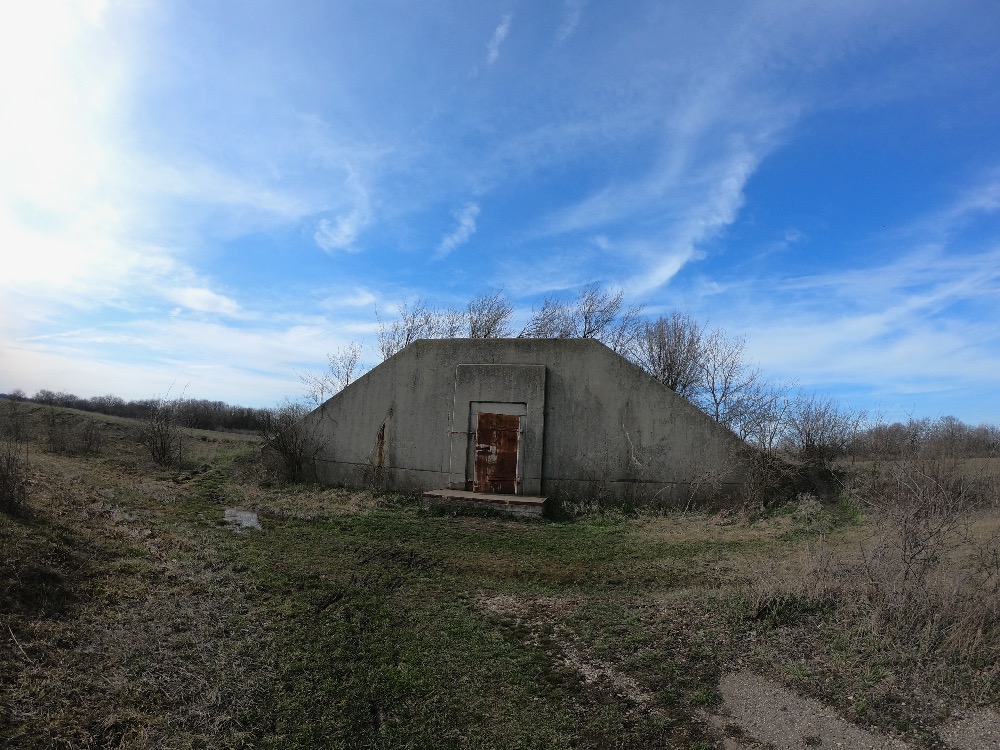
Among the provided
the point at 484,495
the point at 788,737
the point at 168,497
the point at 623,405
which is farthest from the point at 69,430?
the point at 788,737

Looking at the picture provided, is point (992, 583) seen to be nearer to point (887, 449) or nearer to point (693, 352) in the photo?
point (887, 449)

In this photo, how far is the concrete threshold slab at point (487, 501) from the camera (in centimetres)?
1236

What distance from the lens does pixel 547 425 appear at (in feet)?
44.6

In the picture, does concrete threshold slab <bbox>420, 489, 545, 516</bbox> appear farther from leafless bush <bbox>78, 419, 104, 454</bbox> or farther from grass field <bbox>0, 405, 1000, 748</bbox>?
leafless bush <bbox>78, 419, 104, 454</bbox>

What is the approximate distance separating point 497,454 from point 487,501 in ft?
A: 4.35

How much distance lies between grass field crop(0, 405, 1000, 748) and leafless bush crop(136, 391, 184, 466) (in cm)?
873

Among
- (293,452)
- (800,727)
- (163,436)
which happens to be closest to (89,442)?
(163,436)

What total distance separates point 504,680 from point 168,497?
33.3 ft

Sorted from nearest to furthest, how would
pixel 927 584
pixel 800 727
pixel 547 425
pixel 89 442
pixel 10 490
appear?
pixel 800 727 < pixel 927 584 < pixel 10 490 < pixel 547 425 < pixel 89 442

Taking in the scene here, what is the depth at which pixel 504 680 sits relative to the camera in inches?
184

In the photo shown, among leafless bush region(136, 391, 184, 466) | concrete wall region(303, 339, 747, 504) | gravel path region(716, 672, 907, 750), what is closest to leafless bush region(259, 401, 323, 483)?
concrete wall region(303, 339, 747, 504)

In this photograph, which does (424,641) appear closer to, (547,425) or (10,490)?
(10,490)

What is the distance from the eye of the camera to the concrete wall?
13.0 m

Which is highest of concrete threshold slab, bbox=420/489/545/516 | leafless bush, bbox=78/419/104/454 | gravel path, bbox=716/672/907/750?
leafless bush, bbox=78/419/104/454
